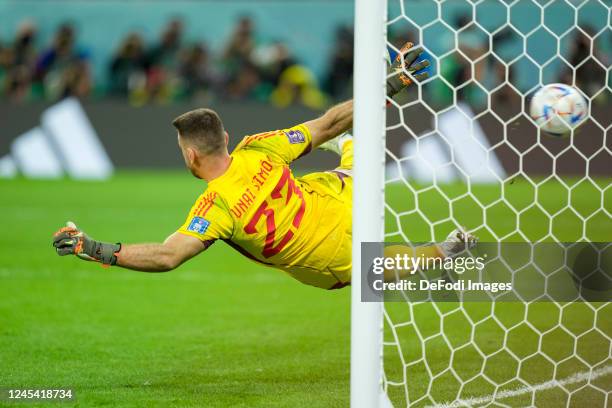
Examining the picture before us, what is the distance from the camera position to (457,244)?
5.74 metres

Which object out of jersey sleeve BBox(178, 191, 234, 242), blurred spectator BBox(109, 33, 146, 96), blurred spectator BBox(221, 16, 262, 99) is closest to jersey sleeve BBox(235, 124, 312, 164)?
jersey sleeve BBox(178, 191, 234, 242)

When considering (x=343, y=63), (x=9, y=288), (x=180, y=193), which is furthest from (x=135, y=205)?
(x=343, y=63)

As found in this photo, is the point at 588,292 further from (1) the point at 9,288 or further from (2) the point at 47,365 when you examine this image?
(1) the point at 9,288

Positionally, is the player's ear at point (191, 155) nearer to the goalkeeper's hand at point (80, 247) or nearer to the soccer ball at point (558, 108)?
the goalkeeper's hand at point (80, 247)

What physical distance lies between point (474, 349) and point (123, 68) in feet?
45.4

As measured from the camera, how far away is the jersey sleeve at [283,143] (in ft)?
17.9

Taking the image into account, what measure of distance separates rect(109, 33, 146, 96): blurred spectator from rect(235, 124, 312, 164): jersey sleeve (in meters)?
13.6

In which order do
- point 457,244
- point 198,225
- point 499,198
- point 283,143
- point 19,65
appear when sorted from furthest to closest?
1. point 19,65
2. point 499,198
3. point 457,244
4. point 283,143
5. point 198,225

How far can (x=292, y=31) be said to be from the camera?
66.7ft

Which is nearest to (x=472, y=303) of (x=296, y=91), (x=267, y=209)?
(x=267, y=209)

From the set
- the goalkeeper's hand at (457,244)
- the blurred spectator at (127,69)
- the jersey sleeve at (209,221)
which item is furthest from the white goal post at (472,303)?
the blurred spectator at (127,69)

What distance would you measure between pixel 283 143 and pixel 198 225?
825mm

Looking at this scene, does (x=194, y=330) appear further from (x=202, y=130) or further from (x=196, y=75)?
(x=196, y=75)

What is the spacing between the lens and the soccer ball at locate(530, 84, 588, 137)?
536 centimetres
